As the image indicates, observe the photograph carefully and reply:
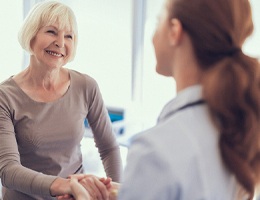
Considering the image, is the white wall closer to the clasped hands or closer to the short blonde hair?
the short blonde hair

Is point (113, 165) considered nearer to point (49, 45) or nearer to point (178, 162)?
point (49, 45)

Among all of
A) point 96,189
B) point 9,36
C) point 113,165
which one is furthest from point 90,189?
point 9,36

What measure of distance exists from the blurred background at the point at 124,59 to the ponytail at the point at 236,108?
76.8 inches

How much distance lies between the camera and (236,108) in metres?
0.77

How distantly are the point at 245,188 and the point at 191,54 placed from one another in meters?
0.27

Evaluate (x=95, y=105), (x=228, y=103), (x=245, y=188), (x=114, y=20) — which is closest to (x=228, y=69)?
(x=228, y=103)

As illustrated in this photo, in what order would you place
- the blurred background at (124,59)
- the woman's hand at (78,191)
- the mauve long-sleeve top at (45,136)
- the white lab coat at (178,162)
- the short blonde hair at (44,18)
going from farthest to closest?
the blurred background at (124,59) < the short blonde hair at (44,18) < the mauve long-sleeve top at (45,136) < the woman's hand at (78,191) < the white lab coat at (178,162)

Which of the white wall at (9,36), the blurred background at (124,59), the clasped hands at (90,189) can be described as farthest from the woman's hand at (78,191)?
the white wall at (9,36)

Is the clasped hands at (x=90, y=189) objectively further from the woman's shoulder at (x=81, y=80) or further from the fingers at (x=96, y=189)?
the woman's shoulder at (x=81, y=80)

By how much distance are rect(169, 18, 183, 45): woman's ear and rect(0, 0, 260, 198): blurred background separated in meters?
1.94

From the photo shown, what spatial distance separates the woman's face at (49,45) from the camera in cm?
157

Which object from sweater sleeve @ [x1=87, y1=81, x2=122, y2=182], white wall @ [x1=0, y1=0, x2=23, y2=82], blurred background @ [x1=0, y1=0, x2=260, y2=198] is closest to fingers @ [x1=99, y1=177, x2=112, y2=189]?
sweater sleeve @ [x1=87, y1=81, x2=122, y2=182]

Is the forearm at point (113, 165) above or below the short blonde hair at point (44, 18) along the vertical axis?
below

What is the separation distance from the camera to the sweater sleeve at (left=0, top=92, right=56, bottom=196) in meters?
1.38
